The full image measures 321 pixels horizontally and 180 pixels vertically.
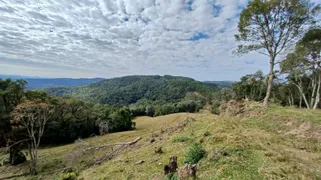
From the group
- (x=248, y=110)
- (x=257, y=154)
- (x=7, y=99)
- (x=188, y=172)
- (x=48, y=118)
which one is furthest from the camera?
(x=7, y=99)

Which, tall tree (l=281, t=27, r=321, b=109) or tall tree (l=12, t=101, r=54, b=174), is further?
tall tree (l=12, t=101, r=54, b=174)

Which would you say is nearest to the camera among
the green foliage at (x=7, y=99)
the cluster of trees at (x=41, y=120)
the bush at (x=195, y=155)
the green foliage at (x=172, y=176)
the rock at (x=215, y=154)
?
the green foliage at (x=172, y=176)

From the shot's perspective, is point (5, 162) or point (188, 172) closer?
point (188, 172)

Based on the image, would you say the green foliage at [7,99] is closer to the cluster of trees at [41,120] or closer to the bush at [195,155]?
the cluster of trees at [41,120]

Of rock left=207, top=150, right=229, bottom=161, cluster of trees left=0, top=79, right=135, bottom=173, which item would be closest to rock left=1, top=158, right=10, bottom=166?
cluster of trees left=0, top=79, right=135, bottom=173

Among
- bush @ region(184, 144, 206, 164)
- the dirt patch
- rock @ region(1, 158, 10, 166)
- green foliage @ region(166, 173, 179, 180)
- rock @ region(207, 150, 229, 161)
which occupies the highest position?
the dirt patch

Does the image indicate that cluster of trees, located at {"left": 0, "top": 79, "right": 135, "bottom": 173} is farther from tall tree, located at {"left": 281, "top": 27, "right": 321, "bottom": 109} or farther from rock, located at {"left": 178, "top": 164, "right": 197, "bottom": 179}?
tall tree, located at {"left": 281, "top": 27, "right": 321, "bottom": 109}

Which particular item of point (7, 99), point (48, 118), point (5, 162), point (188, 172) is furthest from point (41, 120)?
point (188, 172)

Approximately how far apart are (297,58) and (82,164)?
18710 millimetres

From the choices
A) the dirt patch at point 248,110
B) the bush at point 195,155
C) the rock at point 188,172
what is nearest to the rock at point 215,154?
the bush at point 195,155

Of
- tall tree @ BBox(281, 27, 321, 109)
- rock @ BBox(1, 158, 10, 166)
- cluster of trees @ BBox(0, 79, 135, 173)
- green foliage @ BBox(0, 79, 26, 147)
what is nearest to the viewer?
tall tree @ BBox(281, 27, 321, 109)

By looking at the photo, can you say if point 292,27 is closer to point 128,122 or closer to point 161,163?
point 161,163

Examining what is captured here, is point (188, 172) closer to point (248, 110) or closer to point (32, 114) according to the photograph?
point (248, 110)

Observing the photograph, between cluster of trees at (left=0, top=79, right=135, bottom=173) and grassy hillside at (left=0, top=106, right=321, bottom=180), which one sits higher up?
grassy hillside at (left=0, top=106, right=321, bottom=180)
